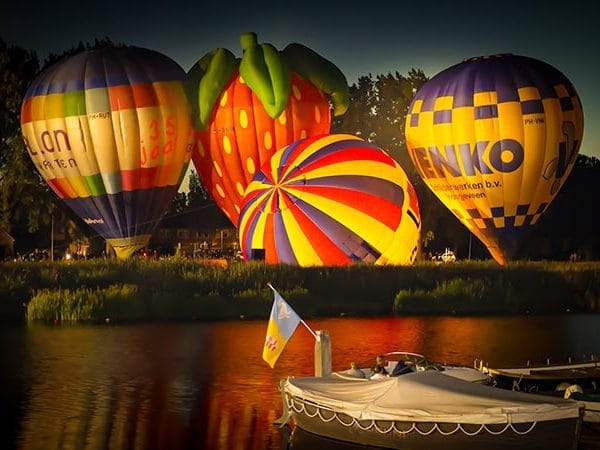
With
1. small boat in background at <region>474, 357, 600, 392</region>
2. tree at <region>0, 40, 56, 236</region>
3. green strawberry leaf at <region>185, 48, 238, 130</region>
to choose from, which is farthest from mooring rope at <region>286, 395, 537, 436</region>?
tree at <region>0, 40, 56, 236</region>

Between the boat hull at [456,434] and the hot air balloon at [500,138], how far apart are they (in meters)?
29.2

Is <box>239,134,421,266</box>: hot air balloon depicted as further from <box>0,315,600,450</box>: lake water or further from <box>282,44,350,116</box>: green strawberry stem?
<box>282,44,350,116</box>: green strawberry stem

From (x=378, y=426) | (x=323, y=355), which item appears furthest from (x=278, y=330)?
(x=378, y=426)

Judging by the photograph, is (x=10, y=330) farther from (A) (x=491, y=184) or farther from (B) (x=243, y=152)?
(A) (x=491, y=184)

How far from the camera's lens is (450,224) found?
69500 mm

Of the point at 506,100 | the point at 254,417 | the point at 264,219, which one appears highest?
the point at 506,100

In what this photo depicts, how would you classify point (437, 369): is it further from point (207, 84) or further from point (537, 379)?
point (207, 84)

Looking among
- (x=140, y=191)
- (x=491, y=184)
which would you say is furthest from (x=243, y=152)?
(x=491, y=184)

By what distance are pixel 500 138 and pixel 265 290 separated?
11835 mm

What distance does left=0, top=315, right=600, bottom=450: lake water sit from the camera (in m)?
22.8

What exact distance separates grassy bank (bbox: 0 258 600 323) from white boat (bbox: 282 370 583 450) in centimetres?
1854

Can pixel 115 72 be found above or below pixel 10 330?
above

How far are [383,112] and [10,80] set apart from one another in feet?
69.7

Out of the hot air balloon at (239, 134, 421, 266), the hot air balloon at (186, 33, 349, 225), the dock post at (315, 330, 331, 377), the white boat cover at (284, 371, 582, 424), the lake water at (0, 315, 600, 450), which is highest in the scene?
the hot air balloon at (186, 33, 349, 225)
